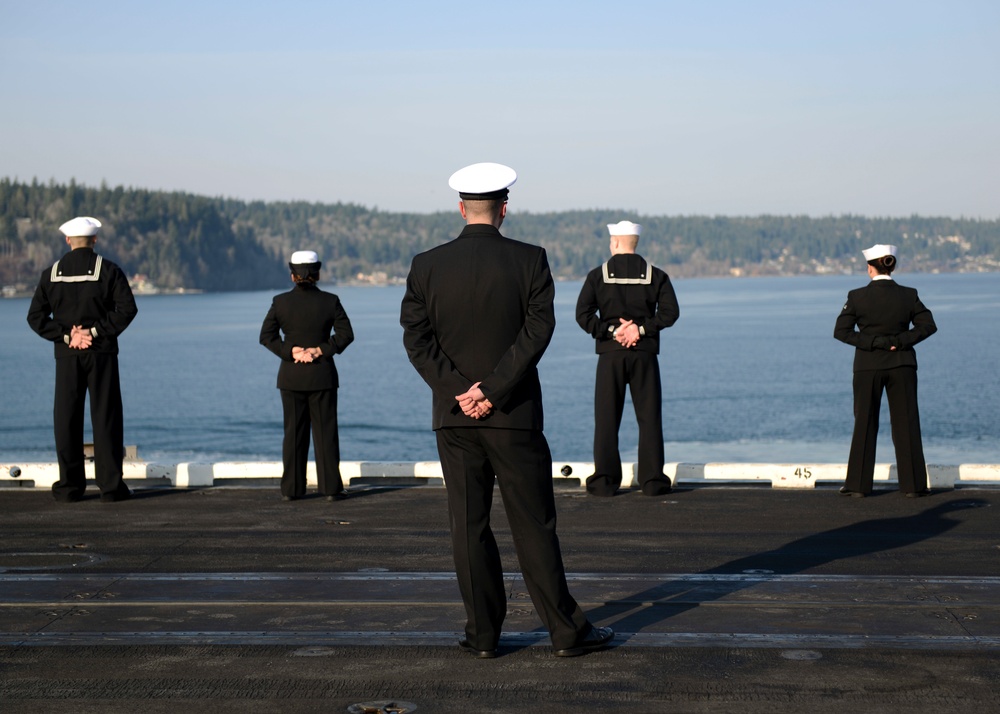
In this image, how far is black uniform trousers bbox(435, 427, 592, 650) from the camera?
232 inches

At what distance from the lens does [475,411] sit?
586 centimetres

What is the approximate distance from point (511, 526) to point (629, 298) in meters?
5.76

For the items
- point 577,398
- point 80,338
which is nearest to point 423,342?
point 80,338

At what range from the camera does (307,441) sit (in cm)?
1166

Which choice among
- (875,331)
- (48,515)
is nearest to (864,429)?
(875,331)

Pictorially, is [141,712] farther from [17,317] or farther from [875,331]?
[17,317]

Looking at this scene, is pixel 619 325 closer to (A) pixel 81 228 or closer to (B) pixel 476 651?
(A) pixel 81 228

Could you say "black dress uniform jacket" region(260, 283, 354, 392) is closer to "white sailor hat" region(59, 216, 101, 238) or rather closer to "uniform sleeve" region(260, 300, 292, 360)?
"uniform sleeve" region(260, 300, 292, 360)

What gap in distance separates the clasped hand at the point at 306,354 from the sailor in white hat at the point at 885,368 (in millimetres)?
4451

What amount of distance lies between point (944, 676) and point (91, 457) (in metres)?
8.82

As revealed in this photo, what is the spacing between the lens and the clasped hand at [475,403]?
585 centimetres

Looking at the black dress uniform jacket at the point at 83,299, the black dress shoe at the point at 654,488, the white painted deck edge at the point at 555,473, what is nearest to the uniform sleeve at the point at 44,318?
the black dress uniform jacket at the point at 83,299

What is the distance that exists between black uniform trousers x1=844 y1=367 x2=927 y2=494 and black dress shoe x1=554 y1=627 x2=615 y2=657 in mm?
5400

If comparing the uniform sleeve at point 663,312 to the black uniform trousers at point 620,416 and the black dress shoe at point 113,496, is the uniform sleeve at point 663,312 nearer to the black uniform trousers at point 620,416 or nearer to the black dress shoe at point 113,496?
the black uniform trousers at point 620,416
